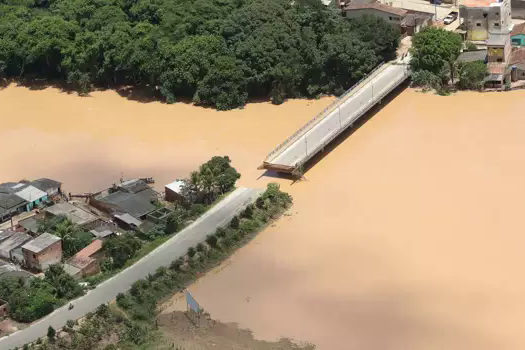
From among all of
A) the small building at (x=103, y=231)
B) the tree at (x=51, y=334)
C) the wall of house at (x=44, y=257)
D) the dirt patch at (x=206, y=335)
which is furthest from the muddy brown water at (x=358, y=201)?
the wall of house at (x=44, y=257)

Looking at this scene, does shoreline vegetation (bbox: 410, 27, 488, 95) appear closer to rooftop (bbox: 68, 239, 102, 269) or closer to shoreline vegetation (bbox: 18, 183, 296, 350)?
shoreline vegetation (bbox: 18, 183, 296, 350)

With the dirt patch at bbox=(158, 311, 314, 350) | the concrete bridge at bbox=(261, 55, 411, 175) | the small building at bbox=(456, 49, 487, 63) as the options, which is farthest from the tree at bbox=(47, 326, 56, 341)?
the small building at bbox=(456, 49, 487, 63)

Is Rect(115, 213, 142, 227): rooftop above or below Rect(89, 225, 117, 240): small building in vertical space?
above

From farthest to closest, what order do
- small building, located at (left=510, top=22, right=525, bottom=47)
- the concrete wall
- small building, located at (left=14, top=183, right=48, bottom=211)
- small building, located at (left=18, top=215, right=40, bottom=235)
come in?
small building, located at (left=510, top=22, right=525, bottom=47)
the concrete wall
small building, located at (left=14, top=183, right=48, bottom=211)
small building, located at (left=18, top=215, right=40, bottom=235)

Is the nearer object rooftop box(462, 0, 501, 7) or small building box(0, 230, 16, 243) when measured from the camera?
small building box(0, 230, 16, 243)

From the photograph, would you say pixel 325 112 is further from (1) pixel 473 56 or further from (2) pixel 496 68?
(2) pixel 496 68

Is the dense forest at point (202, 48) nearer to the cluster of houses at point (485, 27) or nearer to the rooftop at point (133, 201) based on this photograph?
the cluster of houses at point (485, 27)
